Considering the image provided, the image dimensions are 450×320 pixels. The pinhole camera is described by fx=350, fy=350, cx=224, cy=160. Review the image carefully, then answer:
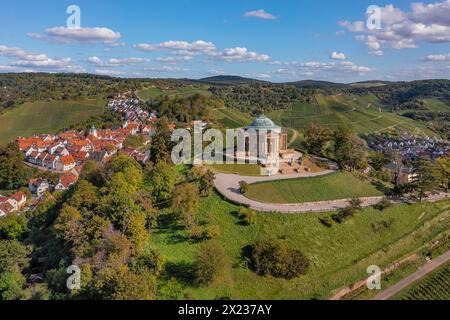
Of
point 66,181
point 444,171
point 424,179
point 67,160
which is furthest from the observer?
point 67,160

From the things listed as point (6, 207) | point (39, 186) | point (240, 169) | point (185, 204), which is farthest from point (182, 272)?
point (39, 186)

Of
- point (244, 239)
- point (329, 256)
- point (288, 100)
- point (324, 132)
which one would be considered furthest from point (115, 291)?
point (288, 100)

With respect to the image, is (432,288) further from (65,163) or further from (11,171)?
(11,171)

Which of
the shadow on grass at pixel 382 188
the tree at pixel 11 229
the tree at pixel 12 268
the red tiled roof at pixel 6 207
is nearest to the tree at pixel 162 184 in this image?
the tree at pixel 12 268

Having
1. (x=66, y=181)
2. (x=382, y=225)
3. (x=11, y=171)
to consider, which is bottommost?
(x=66, y=181)

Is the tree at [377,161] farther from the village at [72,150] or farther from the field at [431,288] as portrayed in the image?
the village at [72,150]

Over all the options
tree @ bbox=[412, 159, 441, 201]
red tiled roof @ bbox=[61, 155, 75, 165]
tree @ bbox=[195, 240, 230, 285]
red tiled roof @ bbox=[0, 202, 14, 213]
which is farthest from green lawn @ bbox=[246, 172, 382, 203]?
red tiled roof @ bbox=[61, 155, 75, 165]

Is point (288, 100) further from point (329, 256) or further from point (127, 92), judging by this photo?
point (329, 256)
